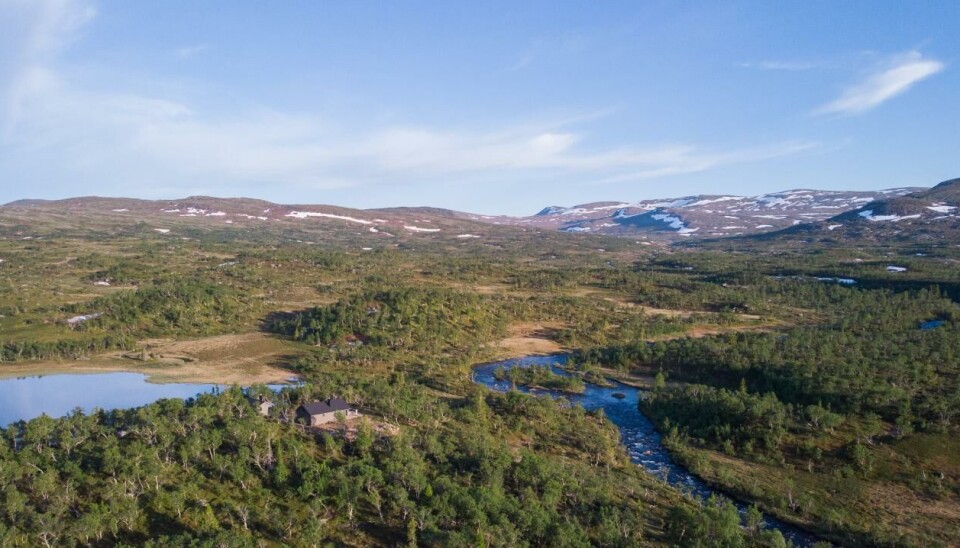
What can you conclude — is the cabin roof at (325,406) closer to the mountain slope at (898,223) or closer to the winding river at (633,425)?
the winding river at (633,425)

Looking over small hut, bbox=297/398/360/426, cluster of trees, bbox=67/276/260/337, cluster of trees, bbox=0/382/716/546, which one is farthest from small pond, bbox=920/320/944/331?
cluster of trees, bbox=67/276/260/337

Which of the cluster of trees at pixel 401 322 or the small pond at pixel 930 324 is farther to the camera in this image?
the small pond at pixel 930 324

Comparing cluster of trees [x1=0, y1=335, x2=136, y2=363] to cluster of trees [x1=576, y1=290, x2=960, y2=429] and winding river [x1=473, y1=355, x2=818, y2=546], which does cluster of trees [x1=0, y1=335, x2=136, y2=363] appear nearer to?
winding river [x1=473, y1=355, x2=818, y2=546]

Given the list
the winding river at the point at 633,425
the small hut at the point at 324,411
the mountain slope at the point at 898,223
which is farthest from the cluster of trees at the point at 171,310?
the mountain slope at the point at 898,223

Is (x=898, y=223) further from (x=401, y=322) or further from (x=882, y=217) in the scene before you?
(x=401, y=322)

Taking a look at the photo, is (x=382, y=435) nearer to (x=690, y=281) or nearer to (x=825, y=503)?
(x=825, y=503)

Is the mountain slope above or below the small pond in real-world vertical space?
above

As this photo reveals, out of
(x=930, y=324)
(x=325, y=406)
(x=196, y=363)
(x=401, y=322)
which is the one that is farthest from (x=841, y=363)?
(x=196, y=363)
